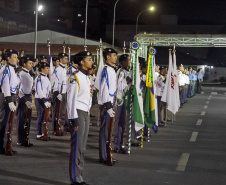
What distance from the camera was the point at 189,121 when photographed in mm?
16688

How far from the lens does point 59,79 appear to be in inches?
495

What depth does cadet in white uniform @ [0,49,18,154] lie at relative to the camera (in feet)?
29.5

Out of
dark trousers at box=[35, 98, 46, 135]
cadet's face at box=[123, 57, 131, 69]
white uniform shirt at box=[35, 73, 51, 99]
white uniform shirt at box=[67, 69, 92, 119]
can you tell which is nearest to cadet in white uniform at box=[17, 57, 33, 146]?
white uniform shirt at box=[35, 73, 51, 99]

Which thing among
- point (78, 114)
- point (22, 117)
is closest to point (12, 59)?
point (22, 117)

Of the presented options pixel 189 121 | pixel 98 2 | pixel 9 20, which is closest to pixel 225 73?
pixel 98 2

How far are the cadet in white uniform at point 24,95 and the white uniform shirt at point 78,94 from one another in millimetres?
3523

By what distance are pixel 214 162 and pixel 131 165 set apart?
1.74 meters

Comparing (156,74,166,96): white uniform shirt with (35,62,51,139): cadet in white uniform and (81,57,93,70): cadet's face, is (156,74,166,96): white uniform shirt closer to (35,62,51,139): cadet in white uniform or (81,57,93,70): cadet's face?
(35,62,51,139): cadet in white uniform

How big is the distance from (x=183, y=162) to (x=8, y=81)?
3.82 meters

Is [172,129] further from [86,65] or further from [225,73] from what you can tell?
[225,73]

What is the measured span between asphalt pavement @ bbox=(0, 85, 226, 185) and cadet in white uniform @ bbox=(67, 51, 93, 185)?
0.34 m

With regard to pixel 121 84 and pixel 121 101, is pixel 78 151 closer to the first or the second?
pixel 121 101

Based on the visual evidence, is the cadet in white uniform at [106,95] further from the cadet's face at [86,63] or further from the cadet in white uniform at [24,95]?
the cadet in white uniform at [24,95]

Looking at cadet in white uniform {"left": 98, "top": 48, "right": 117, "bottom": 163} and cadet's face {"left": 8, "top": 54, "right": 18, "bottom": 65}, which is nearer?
cadet in white uniform {"left": 98, "top": 48, "right": 117, "bottom": 163}
